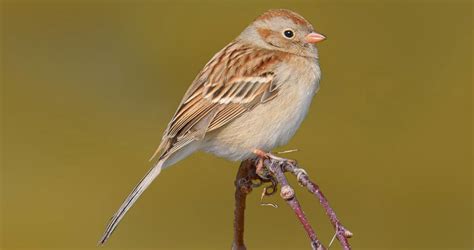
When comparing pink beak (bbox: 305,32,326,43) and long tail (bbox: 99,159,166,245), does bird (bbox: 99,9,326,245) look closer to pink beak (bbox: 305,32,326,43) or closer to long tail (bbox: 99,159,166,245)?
long tail (bbox: 99,159,166,245)

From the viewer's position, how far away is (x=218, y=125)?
4266 millimetres

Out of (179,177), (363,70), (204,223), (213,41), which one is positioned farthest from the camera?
(213,41)

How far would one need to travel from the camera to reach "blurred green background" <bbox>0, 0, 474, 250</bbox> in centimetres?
639

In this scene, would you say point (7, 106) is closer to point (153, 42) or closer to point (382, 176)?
point (153, 42)

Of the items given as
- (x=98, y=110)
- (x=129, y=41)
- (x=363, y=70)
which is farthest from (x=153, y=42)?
(x=363, y=70)

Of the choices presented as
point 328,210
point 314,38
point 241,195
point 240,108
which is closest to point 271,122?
point 240,108

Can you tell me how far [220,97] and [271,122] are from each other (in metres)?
0.21

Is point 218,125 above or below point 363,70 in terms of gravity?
above

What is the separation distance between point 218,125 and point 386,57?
3979 mm

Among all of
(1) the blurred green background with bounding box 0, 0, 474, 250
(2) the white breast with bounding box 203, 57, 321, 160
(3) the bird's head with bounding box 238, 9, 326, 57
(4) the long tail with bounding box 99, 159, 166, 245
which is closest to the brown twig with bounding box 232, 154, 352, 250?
(2) the white breast with bounding box 203, 57, 321, 160

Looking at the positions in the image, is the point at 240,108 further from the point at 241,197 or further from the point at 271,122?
the point at 241,197

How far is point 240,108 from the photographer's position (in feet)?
14.1

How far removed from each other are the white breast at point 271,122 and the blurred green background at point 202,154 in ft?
5.57

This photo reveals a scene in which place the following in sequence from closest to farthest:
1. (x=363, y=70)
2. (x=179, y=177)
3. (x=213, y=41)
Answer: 1. (x=179, y=177)
2. (x=363, y=70)
3. (x=213, y=41)
